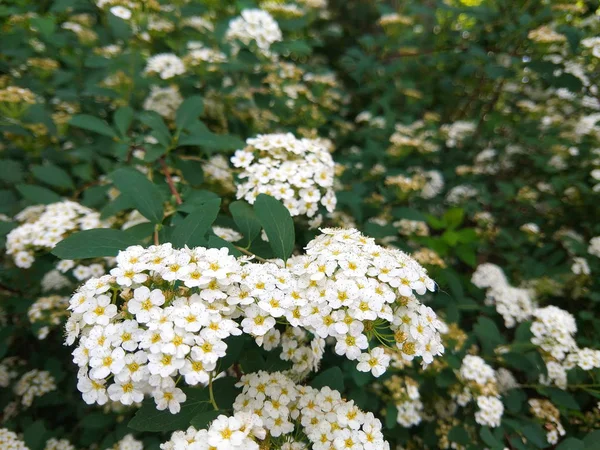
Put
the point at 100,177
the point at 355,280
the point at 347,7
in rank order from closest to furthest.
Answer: the point at 355,280 < the point at 100,177 < the point at 347,7

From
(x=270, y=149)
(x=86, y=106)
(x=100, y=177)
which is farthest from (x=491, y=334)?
(x=86, y=106)

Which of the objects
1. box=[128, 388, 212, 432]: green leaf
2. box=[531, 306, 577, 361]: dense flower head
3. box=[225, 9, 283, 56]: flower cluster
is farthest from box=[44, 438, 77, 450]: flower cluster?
box=[225, 9, 283, 56]: flower cluster

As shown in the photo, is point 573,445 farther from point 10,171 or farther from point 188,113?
point 10,171

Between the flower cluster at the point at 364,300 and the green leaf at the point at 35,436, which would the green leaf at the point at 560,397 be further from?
the green leaf at the point at 35,436

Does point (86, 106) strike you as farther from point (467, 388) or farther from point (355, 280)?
point (467, 388)


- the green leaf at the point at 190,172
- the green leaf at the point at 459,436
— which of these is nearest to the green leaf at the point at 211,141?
the green leaf at the point at 190,172

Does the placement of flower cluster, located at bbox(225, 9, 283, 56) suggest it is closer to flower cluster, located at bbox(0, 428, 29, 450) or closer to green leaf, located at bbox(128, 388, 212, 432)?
green leaf, located at bbox(128, 388, 212, 432)
